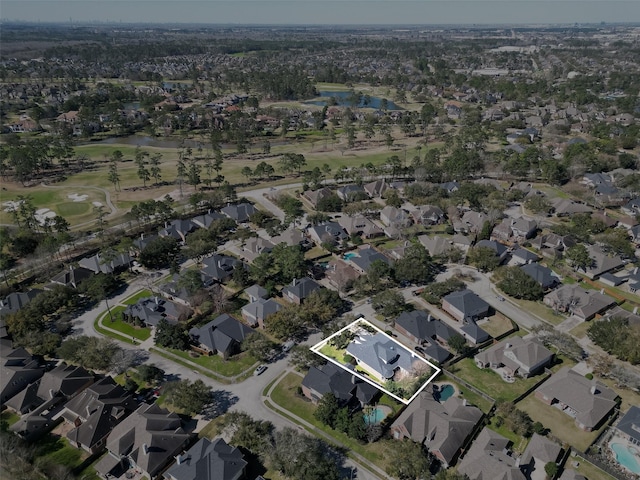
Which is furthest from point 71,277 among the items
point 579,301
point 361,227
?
point 579,301

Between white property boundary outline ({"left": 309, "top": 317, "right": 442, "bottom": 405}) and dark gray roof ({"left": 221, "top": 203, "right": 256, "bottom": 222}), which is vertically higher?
dark gray roof ({"left": 221, "top": 203, "right": 256, "bottom": 222})

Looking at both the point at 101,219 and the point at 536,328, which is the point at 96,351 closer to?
the point at 101,219

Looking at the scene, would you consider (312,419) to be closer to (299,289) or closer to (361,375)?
(361,375)

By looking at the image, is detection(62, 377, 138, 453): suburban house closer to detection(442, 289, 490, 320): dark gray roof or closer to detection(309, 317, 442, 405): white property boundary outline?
detection(309, 317, 442, 405): white property boundary outline

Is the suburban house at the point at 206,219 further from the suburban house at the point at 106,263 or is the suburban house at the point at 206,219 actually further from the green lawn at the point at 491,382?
the green lawn at the point at 491,382

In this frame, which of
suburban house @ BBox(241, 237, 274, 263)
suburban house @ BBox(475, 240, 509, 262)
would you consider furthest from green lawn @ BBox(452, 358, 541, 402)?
suburban house @ BBox(241, 237, 274, 263)
